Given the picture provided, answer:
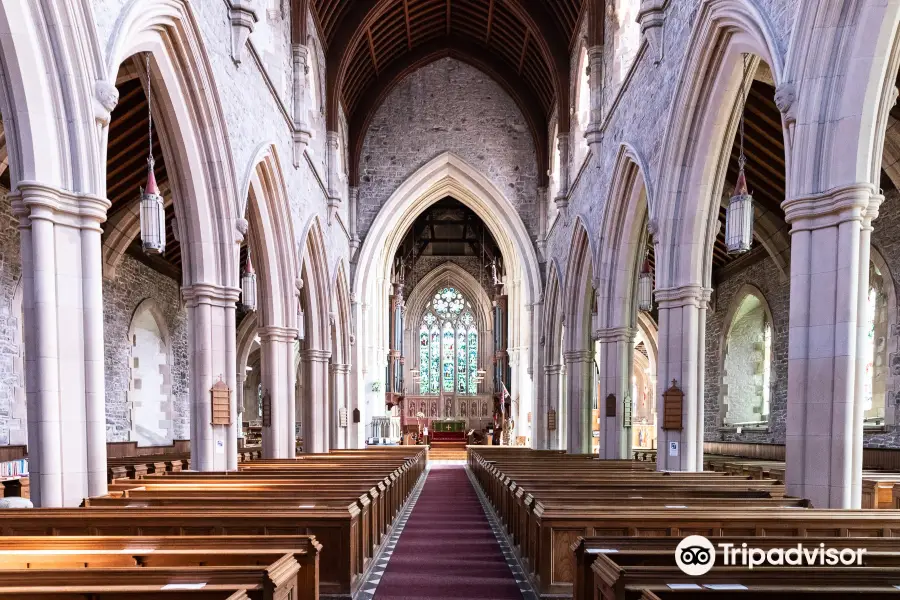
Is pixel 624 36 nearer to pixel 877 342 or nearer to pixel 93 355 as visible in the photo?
pixel 877 342

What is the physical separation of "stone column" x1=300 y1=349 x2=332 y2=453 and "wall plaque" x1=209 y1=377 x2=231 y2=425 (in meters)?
6.51

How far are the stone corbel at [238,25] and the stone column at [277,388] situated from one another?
4.88 m

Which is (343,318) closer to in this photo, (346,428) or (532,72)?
(346,428)

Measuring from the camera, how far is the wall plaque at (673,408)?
9133 millimetres

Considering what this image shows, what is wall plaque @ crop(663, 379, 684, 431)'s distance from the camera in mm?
9133

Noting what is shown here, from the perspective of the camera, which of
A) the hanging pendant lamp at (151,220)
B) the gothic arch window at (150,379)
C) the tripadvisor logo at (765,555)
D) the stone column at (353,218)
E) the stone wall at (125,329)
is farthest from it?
the stone column at (353,218)

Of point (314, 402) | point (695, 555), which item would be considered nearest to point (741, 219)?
point (695, 555)

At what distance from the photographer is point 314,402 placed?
16000 millimetres

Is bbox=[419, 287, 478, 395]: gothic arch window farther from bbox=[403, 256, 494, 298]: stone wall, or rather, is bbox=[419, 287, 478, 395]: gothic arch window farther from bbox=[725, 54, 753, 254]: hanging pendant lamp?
bbox=[725, 54, 753, 254]: hanging pendant lamp

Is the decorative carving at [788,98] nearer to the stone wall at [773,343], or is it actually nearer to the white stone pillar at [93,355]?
the white stone pillar at [93,355]

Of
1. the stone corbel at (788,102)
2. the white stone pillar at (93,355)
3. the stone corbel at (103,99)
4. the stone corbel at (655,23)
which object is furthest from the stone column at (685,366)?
the stone corbel at (103,99)

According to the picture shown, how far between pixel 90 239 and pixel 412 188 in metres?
16.2

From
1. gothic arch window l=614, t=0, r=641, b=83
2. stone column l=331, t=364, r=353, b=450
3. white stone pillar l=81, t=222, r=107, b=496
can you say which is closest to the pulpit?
stone column l=331, t=364, r=353, b=450

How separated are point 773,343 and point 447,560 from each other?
1173 centimetres
